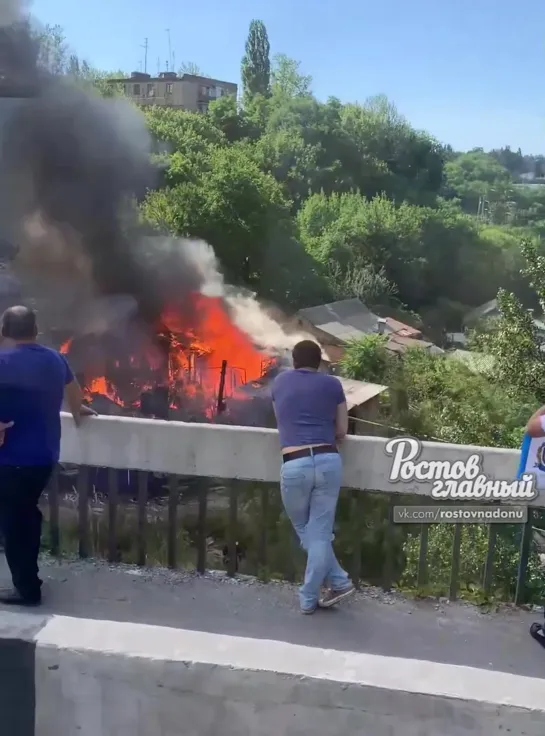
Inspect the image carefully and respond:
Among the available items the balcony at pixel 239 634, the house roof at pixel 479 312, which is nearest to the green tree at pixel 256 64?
the house roof at pixel 479 312

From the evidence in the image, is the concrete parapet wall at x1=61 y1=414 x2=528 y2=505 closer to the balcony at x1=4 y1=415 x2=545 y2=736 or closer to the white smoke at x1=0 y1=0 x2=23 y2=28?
the balcony at x1=4 y1=415 x2=545 y2=736

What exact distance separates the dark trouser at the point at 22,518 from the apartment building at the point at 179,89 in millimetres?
49441

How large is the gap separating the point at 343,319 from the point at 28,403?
1048 inches

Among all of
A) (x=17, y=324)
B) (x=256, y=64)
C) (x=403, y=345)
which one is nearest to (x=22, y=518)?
(x=17, y=324)

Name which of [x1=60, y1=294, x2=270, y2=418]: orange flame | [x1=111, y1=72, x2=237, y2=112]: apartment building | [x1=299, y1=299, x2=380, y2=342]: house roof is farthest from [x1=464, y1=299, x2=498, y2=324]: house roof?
[x1=111, y1=72, x2=237, y2=112]: apartment building

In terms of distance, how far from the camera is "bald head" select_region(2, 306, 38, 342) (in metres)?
3.12

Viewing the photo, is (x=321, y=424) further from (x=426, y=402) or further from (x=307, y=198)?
(x=307, y=198)

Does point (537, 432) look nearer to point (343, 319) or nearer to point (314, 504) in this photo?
point (314, 504)

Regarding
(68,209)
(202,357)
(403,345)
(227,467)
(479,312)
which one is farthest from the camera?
(479,312)

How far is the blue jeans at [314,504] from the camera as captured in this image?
3.26 metres

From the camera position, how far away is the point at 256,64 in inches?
2085

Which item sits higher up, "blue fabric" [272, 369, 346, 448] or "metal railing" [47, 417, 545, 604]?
"blue fabric" [272, 369, 346, 448]

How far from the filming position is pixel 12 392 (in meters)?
3.05

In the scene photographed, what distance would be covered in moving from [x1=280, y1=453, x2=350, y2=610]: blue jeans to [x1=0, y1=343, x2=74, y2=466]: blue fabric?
1049 mm
